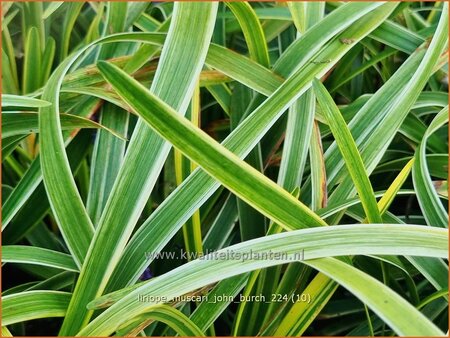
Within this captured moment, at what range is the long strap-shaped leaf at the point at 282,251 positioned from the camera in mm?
449

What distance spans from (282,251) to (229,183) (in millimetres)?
A: 72

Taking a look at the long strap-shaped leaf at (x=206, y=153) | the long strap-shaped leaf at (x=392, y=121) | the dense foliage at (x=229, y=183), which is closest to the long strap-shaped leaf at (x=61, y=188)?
the dense foliage at (x=229, y=183)

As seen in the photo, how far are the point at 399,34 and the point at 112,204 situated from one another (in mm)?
423

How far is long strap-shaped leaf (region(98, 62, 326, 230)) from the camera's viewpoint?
464 mm

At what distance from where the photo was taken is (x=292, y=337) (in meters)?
0.52

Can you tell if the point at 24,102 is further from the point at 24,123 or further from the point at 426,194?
the point at 426,194

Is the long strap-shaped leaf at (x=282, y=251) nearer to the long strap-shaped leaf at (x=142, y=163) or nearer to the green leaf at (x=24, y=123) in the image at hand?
the long strap-shaped leaf at (x=142, y=163)

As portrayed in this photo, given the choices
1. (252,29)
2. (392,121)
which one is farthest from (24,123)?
(392,121)

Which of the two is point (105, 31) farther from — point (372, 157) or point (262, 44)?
point (372, 157)

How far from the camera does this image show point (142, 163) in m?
0.52

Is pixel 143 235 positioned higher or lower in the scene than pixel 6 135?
lower

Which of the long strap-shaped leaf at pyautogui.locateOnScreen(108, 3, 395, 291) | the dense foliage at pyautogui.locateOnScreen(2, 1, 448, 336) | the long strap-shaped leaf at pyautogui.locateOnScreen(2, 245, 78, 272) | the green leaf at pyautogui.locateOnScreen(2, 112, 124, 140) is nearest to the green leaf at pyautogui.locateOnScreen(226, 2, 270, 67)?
the dense foliage at pyautogui.locateOnScreen(2, 1, 448, 336)

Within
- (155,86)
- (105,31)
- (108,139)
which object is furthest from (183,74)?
(105,31)

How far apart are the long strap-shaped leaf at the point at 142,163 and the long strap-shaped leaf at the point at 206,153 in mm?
59
